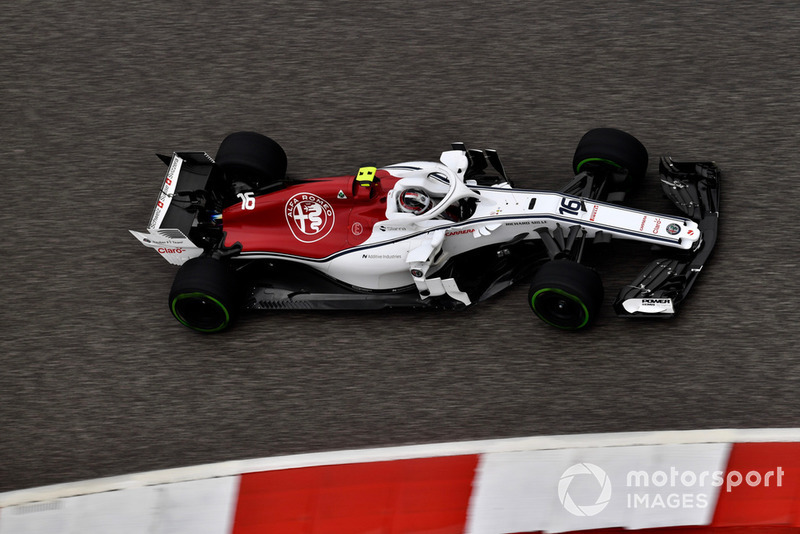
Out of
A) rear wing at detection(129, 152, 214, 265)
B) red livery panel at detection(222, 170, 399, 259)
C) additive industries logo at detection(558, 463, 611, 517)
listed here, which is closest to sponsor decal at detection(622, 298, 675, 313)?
additive industries logo at detection(558, 463, 611, 517)

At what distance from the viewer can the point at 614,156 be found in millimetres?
7434

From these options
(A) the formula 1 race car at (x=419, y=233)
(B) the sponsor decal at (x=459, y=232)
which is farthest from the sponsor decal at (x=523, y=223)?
(B) the sponsor decal at (x=459, y=232)

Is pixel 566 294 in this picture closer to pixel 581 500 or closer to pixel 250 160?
pixel 581 500

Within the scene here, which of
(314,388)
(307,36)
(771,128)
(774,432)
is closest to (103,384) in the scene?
(314,388)

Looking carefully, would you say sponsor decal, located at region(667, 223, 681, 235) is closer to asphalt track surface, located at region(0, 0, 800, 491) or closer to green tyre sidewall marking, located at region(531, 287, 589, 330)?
asphalt track surface, located at region(0, 0, 800, 491)

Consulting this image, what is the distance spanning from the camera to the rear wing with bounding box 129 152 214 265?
7414 mm

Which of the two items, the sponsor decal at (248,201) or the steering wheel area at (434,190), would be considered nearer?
the steering wheel area at (434,190)

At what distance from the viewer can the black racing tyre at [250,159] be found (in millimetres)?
7762

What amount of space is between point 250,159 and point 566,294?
2.87 m

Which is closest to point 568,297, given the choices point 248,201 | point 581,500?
point 581,500

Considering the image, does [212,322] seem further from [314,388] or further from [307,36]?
[307,36]

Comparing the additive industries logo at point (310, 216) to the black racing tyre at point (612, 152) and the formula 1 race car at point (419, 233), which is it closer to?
the formula 1 race car at point (419, 233)

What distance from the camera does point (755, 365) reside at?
22.5 feet

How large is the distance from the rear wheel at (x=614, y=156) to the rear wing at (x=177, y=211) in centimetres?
307
